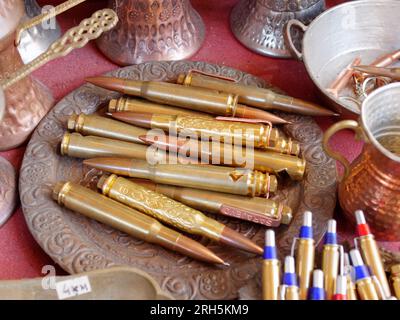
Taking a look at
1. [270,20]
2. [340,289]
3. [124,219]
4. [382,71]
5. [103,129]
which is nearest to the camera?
[340,289]

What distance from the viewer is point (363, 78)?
108 centimetres

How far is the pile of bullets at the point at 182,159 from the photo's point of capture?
83 cm

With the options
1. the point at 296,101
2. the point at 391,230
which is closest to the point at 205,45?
the point at 296,101

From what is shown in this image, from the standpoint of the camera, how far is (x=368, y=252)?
752 mm

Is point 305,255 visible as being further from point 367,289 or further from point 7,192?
point 7,192

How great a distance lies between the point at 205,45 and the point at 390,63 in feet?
1.29

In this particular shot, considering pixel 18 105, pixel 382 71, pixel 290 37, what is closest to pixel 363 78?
pixel 382 71

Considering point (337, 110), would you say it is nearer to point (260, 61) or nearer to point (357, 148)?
point (357, 148)

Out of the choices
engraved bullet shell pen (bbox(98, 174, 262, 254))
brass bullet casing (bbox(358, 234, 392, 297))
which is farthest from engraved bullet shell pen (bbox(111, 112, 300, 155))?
brass bullet casing (bbox(358, 234, 392, 297))

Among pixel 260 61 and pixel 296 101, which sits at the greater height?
pixel 260 61

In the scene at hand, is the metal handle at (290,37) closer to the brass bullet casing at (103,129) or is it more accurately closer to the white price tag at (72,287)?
the brass bullet casing at (103,129)

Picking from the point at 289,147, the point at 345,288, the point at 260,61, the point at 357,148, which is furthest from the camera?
the point at 260,61

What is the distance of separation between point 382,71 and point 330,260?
46 cm

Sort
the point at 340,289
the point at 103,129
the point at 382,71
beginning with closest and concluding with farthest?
the point at 340,289, the point at 103,129, the point at 382,71
